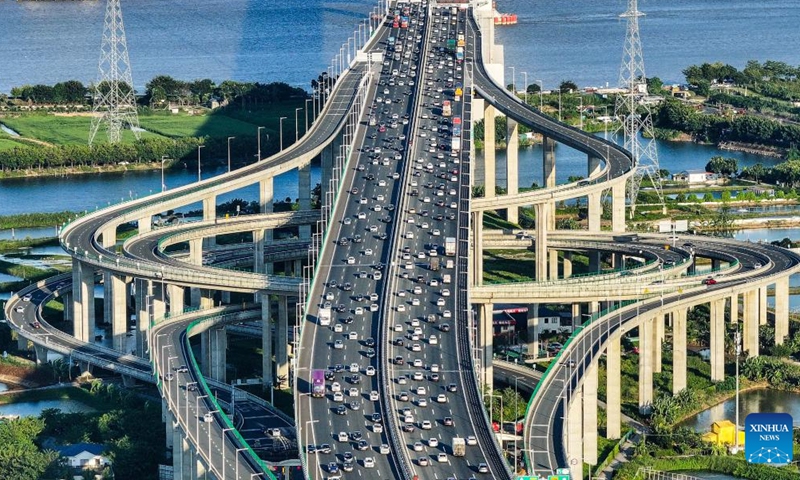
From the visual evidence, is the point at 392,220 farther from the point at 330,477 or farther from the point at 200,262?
the point at 330,477

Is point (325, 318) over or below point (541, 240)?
below

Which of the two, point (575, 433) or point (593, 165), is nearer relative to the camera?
point (575, 433)

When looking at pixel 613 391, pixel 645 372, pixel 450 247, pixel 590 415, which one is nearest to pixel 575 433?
pixel 590 415

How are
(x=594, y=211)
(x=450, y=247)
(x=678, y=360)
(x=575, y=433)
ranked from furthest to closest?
(x=594, y=211) → (x=450, y=247) → (x=678, y=360) → (x=575, y=433)

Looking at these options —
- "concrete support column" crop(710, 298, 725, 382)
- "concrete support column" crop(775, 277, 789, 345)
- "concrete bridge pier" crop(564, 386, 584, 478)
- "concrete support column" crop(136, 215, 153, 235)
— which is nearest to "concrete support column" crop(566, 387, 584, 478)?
"concrete bridge pier" crop(564, 386, 584, 478)

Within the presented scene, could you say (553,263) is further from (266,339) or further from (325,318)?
(325,318)

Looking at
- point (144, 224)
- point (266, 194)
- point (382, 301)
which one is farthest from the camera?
point (266, 194)

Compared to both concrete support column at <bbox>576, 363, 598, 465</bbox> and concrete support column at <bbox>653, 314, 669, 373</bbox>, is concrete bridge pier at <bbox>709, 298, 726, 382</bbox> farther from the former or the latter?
concrete support column at <bbox>576, 363, 598, 465</bbox>

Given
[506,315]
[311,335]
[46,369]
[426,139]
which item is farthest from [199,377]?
[426,139]
